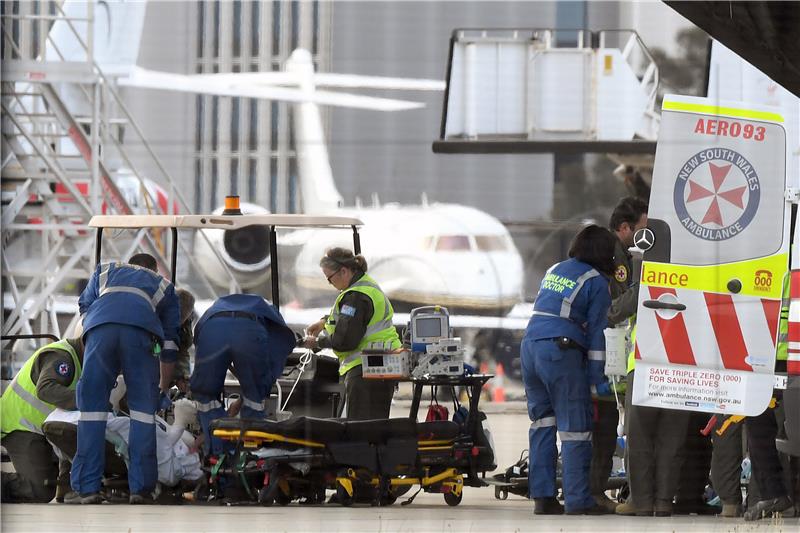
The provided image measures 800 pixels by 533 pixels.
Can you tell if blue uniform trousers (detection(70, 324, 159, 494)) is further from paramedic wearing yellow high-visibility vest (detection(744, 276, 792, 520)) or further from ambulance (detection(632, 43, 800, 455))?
paramedic wearing yellow high-visibility vest (detection(744, 276, 792, 520))

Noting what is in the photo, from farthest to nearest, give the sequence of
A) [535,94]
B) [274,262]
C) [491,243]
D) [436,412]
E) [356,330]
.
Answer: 1. [491,243]
2. [535,94]
3. [274,262]
4. [436,412]
5. [356,330]

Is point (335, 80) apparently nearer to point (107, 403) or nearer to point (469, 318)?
point (107, 403)

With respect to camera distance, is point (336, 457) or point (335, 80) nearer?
point (336, 457)

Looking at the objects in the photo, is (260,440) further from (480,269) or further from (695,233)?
(480,269)

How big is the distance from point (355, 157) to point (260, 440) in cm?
133

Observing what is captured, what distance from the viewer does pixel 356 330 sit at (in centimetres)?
744

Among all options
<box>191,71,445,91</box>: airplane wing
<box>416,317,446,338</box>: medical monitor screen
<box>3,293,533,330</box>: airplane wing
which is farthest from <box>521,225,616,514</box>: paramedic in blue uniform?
<box>3,293,533,330</box>: airplane wing

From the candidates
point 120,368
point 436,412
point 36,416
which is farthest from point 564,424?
point 36,416

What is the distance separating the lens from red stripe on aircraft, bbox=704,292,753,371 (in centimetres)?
616

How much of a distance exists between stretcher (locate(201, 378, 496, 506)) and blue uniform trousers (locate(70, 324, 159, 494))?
33 cm

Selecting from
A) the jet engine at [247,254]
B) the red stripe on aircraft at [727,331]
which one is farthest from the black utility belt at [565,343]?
the jet engine at [247,254]

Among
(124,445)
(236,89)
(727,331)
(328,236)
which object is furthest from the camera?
(328,236)

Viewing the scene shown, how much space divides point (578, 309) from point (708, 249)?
665 millimetres

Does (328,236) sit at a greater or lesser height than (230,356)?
greater
